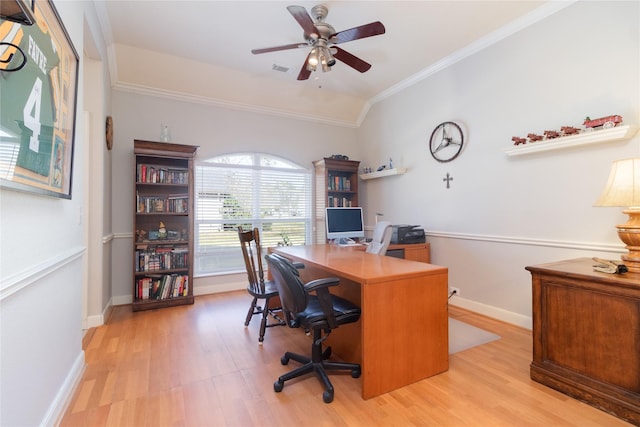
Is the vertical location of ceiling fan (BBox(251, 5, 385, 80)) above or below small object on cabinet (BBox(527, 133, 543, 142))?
above

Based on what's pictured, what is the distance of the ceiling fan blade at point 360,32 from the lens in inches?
89.7

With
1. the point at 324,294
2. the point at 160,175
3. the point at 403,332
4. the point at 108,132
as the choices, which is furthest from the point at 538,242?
the point at 108,132

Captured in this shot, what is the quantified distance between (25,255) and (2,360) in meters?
0.40

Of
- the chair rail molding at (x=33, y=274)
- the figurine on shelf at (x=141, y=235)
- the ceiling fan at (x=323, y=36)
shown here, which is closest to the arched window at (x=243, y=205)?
the figurine on shelf at (x=141, y=235)

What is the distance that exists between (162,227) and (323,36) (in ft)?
9.42

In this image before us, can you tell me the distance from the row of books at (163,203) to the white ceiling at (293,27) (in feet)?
5.64

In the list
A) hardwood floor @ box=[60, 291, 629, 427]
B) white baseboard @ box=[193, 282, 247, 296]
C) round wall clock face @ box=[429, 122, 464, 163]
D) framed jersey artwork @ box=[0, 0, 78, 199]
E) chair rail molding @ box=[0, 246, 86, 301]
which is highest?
round wall clock face @ box=[429, 122, 464, 163]

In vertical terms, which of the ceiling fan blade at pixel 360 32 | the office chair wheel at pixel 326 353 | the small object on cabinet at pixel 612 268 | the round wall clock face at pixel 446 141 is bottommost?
the office chair wheel at pixel 326 353

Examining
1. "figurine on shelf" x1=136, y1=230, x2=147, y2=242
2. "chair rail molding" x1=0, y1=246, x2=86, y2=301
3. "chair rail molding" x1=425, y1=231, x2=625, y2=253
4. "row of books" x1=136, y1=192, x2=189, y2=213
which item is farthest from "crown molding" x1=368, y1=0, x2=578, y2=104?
"chair rail molding" x1=0, y1=246, x2=86, y2=301

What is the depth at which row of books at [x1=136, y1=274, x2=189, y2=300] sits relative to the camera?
11.4 feet

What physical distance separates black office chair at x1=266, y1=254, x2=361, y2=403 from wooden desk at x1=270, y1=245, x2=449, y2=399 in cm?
15

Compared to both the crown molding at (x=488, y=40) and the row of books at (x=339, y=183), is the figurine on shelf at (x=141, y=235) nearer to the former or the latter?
the row of books at (x=339, y=183)

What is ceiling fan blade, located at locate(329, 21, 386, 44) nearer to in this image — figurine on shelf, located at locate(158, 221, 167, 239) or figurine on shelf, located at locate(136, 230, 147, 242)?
figurine on shelf, located at locate(158, 221, 167, 239)

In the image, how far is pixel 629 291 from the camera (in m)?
1.58
